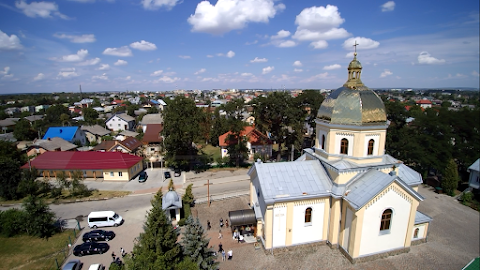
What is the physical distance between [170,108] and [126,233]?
1802 centimetres

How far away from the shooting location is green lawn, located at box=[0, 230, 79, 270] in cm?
1809

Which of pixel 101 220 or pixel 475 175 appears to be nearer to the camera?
pixel 101 220

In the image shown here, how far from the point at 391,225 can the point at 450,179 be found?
57.7 ft

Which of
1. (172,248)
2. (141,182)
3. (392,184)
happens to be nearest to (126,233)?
(172,248)

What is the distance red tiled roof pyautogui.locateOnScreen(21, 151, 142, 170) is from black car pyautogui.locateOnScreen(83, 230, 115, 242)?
13465 millimetres

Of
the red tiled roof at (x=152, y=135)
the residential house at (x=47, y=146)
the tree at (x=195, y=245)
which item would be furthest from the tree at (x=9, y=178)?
the tree at (x=195, y=245)

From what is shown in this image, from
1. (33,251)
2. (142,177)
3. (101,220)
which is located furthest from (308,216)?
(142,177)

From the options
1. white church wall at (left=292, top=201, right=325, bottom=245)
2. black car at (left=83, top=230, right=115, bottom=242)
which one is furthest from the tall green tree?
white church wall at (left=292, top=201, right=325, bottom=245)

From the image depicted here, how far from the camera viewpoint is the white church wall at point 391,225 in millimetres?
16141

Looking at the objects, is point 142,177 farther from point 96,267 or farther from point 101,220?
point 96,267

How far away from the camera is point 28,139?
56.7m

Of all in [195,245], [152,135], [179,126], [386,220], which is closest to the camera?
[195,245]

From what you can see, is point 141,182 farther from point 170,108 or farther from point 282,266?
point 282,266

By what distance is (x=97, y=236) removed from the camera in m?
20.3
